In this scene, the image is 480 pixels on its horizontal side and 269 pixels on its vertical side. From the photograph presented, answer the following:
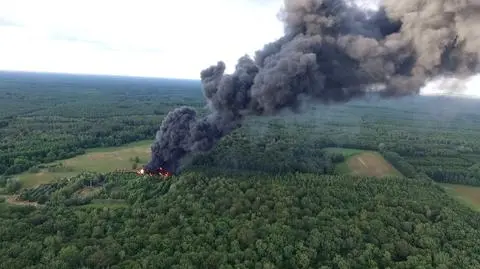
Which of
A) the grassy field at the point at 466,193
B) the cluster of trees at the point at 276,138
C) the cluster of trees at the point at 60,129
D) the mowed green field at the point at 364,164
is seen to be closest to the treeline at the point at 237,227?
the grassy field at the point at 466,193

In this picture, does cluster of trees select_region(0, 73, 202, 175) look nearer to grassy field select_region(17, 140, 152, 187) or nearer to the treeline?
grassy field select_region(17, 140, 152, 187)

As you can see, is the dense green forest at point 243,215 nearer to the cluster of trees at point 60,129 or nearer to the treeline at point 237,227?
the treeline at point 237,227

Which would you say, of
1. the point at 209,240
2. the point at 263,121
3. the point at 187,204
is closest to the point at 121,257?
the point at 209,240

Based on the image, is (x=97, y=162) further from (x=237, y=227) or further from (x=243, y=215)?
(x=237, y=227)

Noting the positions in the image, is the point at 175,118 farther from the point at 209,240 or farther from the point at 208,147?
the point at 209,240

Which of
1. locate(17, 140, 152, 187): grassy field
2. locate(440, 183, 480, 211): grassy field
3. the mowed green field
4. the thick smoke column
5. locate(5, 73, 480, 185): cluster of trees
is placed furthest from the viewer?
the mowed green field

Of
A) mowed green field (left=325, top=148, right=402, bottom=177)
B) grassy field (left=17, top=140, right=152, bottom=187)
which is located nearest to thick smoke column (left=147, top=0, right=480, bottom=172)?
grassy field (left=17, top=140, right=152, bottom=187)
